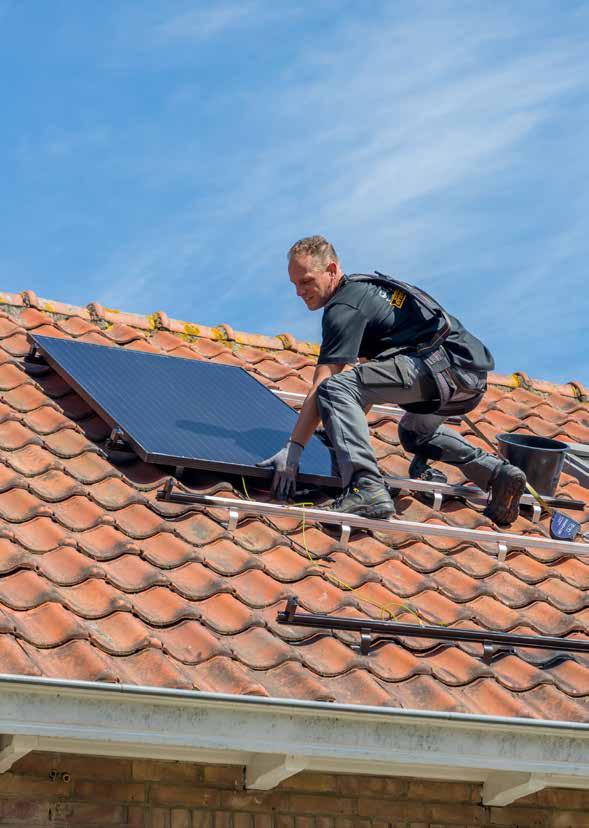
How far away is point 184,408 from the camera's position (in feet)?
25.2

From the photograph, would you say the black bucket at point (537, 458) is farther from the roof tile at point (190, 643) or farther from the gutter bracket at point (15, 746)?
the gutter bracket at point (15, 746)

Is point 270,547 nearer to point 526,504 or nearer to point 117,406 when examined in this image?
point 117,406

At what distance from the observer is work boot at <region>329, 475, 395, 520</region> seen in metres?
7.00

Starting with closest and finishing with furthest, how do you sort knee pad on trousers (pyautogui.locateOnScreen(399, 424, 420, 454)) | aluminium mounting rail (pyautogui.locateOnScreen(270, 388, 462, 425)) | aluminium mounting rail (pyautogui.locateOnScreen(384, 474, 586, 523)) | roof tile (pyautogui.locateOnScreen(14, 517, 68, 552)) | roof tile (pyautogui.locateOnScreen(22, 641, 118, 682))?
roof tile (pyautogui.locateOnScreen(22, 641, 118, 682)) → roof tile (pyautogui.locateOnScreen(14, 517, 68, 552)) → aluminium mounting rail (pyautogui.locateOnScreen(384, 474, 586, 523)) → knee pad on trousers (pyautogui.locateOnScreen(399, 424, 420, 454)) → aluminium mounting rail (pyautogui.locateOnScreen(270, 388, 462, 425))

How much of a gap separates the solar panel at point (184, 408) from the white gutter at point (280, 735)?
84.1 inches

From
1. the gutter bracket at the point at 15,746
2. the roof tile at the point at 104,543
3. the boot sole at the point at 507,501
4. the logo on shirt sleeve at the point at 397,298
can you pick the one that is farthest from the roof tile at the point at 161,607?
the boot sole at the point at 507,501

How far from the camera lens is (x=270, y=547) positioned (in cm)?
657

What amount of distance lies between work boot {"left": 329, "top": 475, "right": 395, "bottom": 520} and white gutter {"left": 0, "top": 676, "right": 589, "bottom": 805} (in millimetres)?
1748

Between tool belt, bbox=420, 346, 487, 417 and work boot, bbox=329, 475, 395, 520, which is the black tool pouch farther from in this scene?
work boot, bbox=329, 475, 395, 520

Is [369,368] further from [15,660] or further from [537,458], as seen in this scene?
[15,660]

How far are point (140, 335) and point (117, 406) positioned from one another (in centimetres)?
200

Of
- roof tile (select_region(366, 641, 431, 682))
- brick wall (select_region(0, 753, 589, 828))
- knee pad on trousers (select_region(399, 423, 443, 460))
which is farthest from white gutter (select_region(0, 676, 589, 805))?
knee pad on trousers (select_region(399, 423, 443, 460))

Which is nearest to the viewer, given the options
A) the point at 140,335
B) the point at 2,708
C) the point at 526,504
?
the point at 2,708

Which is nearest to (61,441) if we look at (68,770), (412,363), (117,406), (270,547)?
(117,406)
